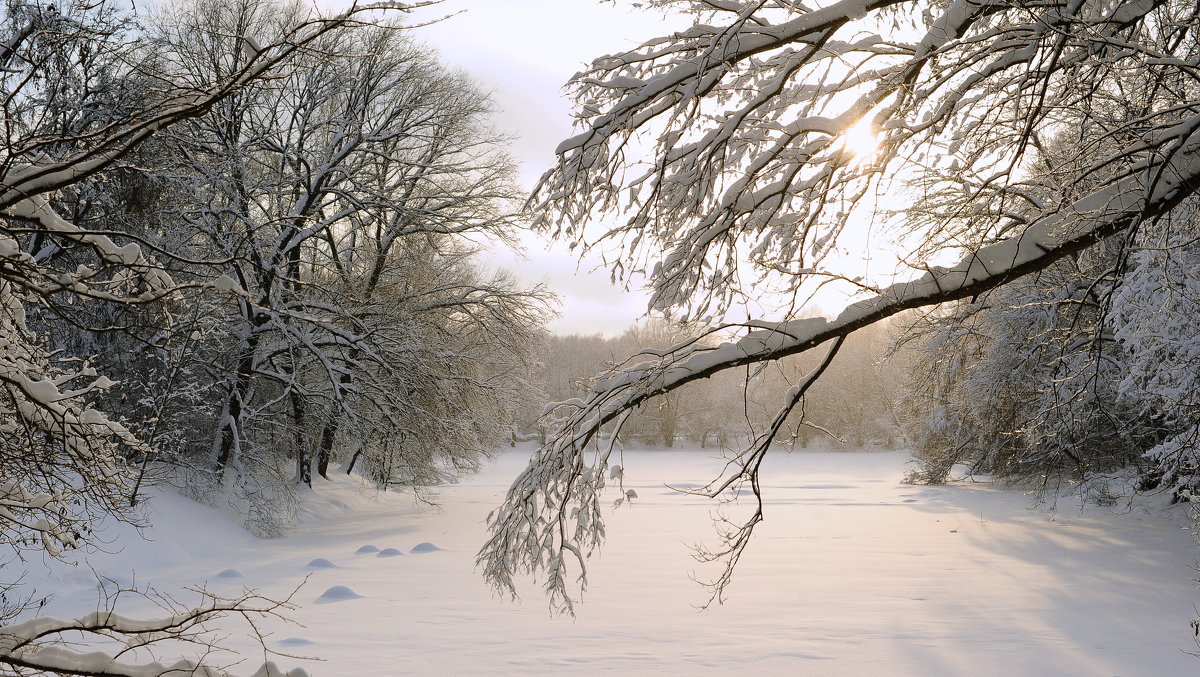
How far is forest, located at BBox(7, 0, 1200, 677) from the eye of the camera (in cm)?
390

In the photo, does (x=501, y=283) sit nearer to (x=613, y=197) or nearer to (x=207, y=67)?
(x=207, y=67)

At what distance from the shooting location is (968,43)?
427cm

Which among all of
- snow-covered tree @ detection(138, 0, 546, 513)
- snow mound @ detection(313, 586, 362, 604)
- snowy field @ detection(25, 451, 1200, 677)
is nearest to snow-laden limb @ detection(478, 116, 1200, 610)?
snowy field @ detection(25, 451, 1200, 677)

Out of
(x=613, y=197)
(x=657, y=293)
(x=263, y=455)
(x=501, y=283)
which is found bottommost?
(x=263, y=455)

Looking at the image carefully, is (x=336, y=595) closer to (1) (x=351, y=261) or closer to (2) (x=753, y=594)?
(2) (x=753, y=594)

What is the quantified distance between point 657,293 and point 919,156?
1.57 meters

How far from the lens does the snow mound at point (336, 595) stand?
10195 millimetres

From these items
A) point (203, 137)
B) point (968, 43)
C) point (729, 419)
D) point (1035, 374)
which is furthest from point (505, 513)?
point (729, 419)

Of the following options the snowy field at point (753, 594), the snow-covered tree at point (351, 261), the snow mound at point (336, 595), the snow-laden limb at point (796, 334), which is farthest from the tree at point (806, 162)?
the snow-covered tree at point (351, 261)

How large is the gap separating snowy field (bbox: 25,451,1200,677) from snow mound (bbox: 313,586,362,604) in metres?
0.03

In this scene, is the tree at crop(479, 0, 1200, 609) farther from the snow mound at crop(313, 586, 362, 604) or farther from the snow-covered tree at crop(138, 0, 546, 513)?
the snow-covered tree at crop(138, 0, 546, 513)

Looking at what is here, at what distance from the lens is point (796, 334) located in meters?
4.44

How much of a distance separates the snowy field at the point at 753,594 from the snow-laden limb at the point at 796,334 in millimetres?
2842

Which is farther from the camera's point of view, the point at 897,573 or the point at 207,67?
the point at 207,67
